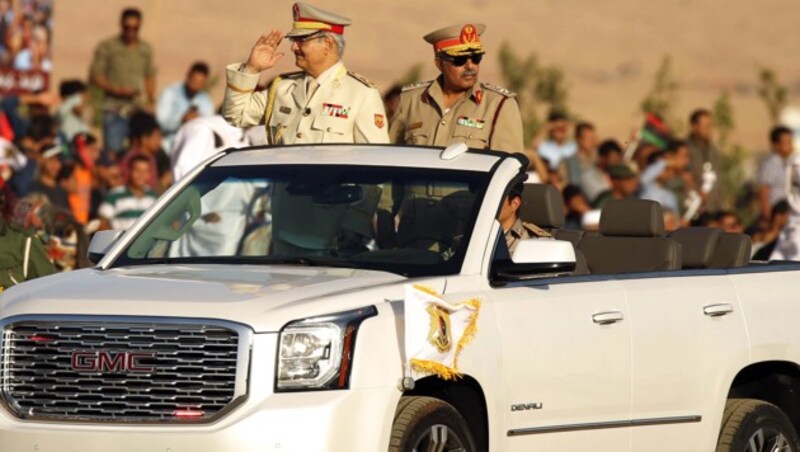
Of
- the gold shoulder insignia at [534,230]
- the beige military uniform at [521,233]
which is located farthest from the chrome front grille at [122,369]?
the gold shoulder insignia at [534,230]

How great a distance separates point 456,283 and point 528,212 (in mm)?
1797

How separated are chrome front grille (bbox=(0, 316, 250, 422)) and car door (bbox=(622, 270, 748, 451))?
A: 2211 millimetres

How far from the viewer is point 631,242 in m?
12.4

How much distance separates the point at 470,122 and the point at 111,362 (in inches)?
163

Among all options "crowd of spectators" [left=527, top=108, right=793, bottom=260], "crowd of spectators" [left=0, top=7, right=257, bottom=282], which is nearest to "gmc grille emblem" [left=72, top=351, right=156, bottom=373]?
"crowd of spectators" [left=0, top=7, right=257, bottom=282]

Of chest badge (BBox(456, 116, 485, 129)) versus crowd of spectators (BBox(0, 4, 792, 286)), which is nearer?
Answer: chest badge (BBox(456, 116, 485, 129))

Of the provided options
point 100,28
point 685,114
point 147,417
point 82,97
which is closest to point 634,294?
point 147,417

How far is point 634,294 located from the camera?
36.4 feet

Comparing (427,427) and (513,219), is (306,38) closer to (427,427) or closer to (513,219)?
(513,219)

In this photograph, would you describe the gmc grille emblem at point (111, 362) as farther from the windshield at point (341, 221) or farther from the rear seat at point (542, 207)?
the rear seat at point (542, 207)

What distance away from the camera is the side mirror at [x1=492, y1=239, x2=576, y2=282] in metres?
10.4

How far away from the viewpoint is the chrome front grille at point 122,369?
948 centimetres

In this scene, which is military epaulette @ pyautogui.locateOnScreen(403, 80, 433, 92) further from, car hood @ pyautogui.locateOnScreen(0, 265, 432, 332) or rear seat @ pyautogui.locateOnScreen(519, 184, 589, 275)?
car hood @ pyautogui.locateOnScreen(0, 265, 432, 332)

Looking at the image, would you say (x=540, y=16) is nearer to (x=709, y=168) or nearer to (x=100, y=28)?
(x=100, y=28)
